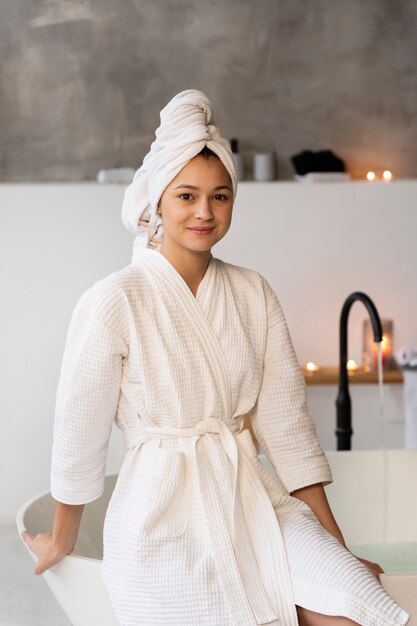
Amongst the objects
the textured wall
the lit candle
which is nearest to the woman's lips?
the lit candle

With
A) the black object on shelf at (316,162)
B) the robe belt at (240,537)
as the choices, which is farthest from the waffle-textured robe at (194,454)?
the black object on shelf at (316,162)

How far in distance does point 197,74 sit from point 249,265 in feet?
3.06

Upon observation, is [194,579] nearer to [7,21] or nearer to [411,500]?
[411,500]

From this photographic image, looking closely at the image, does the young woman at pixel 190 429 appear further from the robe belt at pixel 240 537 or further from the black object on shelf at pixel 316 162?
the black object on shelf at pixel 316 162

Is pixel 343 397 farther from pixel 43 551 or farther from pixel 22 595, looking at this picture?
pixel 43 551

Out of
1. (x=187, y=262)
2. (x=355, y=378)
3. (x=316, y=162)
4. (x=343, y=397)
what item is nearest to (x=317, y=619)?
(x=187, y=262)

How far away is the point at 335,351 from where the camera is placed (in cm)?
375

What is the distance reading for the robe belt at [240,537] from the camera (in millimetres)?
1796

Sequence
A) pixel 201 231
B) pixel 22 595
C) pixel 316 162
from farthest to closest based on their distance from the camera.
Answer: pixel 316 162, pixel 22 595, pixel 201 231

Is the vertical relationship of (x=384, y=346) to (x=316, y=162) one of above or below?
below

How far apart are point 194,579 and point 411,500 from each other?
141 centimetres

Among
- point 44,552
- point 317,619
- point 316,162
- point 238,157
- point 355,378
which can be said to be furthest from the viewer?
point 238,157

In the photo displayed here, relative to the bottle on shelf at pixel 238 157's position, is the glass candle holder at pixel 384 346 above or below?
below

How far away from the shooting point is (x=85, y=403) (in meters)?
1.94
